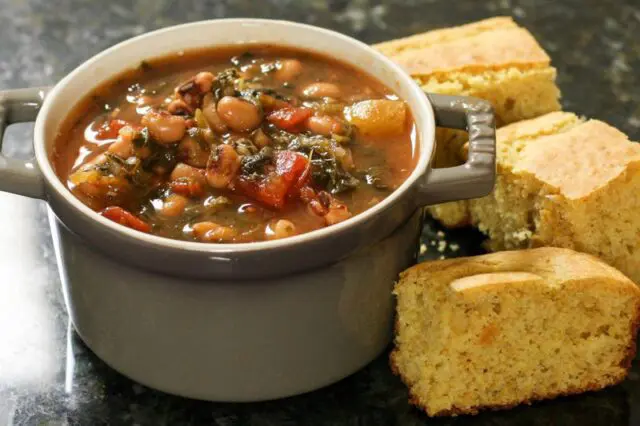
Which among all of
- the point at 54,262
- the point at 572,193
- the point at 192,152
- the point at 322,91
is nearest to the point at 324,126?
the point at 322,91

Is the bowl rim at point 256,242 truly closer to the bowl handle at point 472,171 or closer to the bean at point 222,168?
the bowl handle at point 472,171

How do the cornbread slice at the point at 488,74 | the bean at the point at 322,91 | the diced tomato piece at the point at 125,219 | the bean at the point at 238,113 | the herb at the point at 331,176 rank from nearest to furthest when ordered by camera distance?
1. the diced tomato piece at the point at 125,219
2. the herb at the point at 331,176
3. the bean at the point at 238,113
4. the bean at the point at 322,91
5. the cornbread slice at the point at 488,74

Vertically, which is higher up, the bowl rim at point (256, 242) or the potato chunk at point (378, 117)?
the bowl rim at point (256, 242)

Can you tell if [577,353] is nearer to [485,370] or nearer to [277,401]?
[485,370]

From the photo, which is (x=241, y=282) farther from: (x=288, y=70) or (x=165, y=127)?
(x=288, y=70)

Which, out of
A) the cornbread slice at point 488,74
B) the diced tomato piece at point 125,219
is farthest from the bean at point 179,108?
the cornbread slice at point 488,74

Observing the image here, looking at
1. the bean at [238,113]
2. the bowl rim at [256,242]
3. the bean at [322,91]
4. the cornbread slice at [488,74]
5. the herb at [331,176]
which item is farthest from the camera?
the cornbread slice at [488,74]
